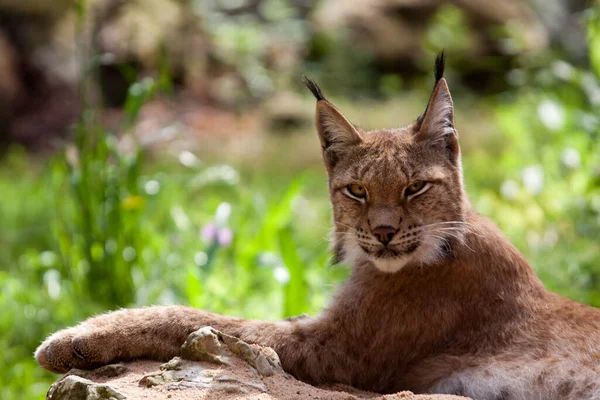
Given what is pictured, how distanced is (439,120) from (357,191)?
622 mm

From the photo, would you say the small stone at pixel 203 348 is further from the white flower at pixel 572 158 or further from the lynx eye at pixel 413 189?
the white flower at pixel 572 158

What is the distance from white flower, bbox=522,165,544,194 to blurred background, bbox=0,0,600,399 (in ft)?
0.09

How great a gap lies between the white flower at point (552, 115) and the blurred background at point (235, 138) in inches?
1.0

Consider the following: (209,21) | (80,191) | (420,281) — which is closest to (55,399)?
(420,281)

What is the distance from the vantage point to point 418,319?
4.32 m

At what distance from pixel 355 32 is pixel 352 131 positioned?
13.2 metres

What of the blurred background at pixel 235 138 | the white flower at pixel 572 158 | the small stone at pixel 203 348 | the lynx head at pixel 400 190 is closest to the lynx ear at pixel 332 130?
the lynx head at pixel 400 190

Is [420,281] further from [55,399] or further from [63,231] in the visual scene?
[63,231]

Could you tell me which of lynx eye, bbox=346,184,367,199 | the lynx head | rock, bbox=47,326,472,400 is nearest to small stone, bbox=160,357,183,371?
rock, bbox=47,326,472,400

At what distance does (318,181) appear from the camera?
12.0 metres

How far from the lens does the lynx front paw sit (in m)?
4.21

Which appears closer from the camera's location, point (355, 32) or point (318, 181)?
point (318, 181)

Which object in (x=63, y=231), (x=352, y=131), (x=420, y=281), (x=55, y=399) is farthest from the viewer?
(x=63, y=231)

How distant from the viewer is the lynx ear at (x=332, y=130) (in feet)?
15.7
